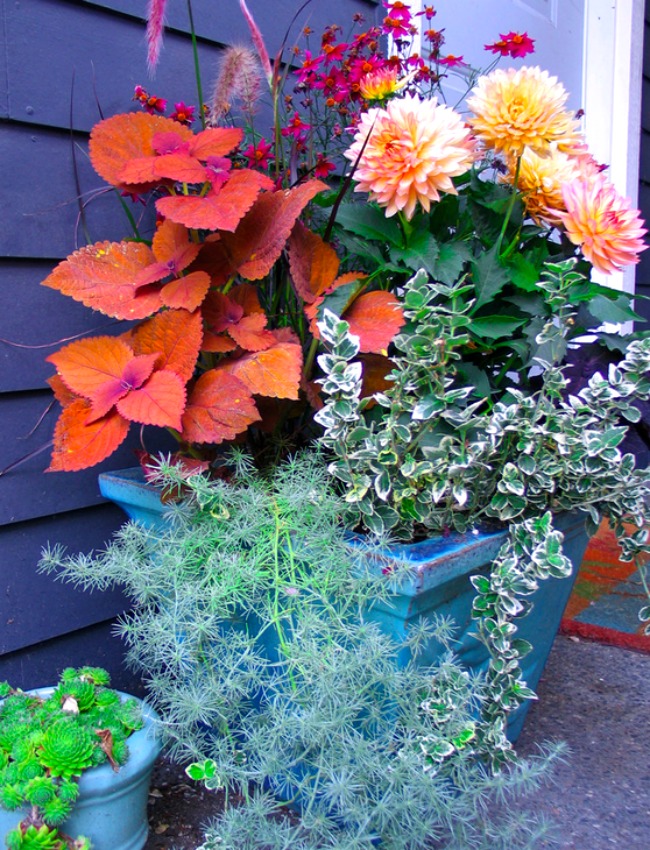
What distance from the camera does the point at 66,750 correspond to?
1062 mm

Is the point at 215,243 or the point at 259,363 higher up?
the point at 215,243

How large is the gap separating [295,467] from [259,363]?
183 mm

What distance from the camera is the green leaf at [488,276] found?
135cm

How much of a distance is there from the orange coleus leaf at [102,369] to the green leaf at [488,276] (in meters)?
0.57

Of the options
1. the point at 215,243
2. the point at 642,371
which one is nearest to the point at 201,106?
the point at 215,243

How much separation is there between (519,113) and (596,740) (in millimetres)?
1252

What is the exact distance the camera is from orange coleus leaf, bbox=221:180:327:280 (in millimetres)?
1296

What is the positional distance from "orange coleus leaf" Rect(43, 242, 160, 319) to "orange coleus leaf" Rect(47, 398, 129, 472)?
172 mm

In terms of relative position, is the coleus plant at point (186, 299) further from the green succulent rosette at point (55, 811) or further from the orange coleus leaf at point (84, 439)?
the green succulent rosette at point (55, 811)

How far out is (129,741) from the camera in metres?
1.18

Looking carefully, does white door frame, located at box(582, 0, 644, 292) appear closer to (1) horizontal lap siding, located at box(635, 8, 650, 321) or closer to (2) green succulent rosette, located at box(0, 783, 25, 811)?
(1) horizontal lap siding, located at box(635, 8, 650, 321)

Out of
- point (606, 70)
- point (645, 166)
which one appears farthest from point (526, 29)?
point (645, 166)

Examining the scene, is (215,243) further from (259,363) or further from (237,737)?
(237,737)

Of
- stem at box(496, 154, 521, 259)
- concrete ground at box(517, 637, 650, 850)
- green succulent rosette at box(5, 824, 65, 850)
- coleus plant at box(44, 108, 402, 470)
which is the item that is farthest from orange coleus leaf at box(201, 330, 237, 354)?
concrete ground at box(517, 637, 650, 850)
